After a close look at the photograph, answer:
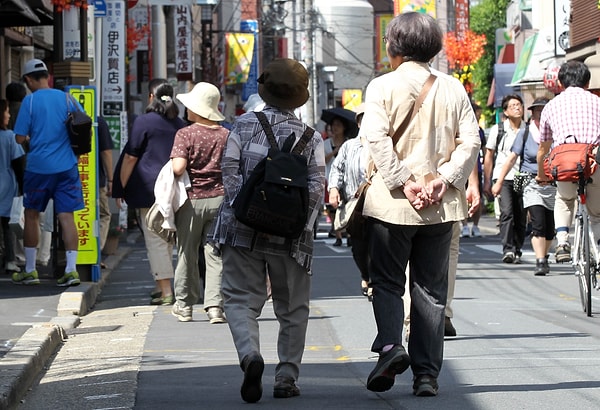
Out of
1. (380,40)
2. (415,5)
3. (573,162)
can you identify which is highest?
(380,40)

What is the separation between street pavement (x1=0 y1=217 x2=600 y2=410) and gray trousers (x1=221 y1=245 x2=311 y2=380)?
0.25m

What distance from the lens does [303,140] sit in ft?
23.5

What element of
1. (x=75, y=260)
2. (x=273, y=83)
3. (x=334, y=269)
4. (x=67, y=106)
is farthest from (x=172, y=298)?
(x=273, y=83)

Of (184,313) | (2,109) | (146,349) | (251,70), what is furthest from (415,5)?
(146,349)

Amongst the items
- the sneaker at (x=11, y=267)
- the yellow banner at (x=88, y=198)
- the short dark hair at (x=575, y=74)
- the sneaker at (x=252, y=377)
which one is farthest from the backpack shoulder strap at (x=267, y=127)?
the sneaker at (x=11, y=267)

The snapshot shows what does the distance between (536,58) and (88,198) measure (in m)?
27.4

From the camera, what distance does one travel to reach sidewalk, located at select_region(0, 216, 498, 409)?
7.36m

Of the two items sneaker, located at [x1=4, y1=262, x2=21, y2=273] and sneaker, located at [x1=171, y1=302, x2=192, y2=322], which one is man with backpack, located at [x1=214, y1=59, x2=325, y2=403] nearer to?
sneaker, located at [x1=171, y1=302, x2=192, y2=322]

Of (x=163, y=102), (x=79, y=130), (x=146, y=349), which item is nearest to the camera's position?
(x=146, y=349)

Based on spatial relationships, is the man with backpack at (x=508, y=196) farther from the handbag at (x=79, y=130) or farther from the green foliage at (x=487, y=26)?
the green foliage at (x=487, y=26)

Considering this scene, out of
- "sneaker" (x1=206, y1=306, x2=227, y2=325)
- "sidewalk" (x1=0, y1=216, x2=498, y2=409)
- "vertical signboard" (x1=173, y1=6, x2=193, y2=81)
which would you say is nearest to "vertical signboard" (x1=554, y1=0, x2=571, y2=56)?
"vertical signboard" (x1=173, y1=6, x2=193, y2=81)

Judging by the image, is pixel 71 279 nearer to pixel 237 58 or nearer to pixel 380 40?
pixel 237 58

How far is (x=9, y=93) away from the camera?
1563cm

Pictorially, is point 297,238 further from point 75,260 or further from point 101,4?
point 101,4
